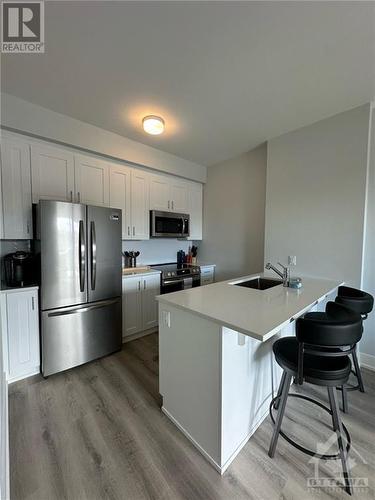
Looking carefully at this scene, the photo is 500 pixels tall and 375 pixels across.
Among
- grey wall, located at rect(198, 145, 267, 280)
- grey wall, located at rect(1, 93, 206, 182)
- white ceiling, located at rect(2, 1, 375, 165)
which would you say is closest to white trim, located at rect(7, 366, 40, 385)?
grey wall, located at rect(1, 93, 206, 182)

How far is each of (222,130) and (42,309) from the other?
291 cm

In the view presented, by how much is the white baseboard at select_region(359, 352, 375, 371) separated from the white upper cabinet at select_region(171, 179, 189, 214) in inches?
123

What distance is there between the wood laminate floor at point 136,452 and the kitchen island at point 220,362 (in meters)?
0.11

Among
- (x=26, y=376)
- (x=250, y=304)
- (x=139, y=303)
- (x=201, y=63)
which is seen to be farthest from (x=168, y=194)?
(x=26, y=376)

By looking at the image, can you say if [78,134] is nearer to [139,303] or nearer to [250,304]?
[139,303]

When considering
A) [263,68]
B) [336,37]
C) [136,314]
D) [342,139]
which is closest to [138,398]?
[136,314]

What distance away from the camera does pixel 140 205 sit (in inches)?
127

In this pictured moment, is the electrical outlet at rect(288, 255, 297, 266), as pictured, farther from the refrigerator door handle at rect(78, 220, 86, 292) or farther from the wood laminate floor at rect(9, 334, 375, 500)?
the refrigerator door handle at rect(78, 220, 86, 292)

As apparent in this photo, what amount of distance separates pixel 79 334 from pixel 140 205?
191 centimetres

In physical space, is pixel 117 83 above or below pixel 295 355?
above

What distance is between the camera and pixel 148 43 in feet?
4.89

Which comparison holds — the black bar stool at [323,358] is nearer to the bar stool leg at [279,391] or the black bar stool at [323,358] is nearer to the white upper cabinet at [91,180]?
the bar stool leg at [279,391]

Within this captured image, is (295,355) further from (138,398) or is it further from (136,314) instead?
(136,314)

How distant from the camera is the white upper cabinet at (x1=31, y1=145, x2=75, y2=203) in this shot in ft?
7.51
